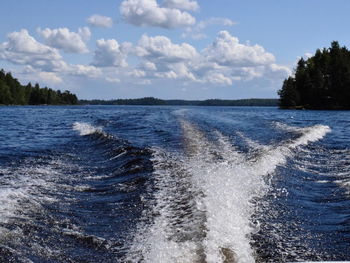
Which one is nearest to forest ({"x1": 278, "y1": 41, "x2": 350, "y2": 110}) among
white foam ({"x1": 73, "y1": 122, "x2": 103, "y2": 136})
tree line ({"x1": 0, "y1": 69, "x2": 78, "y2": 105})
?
white foam ({"x1": 73, "y1": 122, "x2": 103, "y2": 136})

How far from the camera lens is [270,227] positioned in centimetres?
738

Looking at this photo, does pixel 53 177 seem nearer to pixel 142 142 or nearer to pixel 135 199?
pixel 135 199

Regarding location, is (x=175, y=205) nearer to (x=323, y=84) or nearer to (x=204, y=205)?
(x=204, y=205)

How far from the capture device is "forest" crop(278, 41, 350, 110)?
80.1 m

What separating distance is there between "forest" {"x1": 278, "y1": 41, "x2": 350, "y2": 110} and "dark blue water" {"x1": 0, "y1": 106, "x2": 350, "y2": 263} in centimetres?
6826

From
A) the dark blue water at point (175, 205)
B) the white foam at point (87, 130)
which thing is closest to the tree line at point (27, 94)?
the white foam at point (87, 130)

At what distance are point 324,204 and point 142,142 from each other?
10101 mm

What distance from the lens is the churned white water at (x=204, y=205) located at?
591 cm

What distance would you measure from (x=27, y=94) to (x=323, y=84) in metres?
107

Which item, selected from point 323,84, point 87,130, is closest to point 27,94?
point 323,84

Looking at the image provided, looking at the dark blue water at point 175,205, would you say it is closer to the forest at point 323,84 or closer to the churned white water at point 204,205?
the churned white water at point 204,205

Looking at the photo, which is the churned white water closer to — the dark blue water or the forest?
the dark blue water

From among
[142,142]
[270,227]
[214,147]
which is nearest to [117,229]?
[270,227]

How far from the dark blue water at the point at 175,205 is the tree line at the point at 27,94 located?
122681mm
